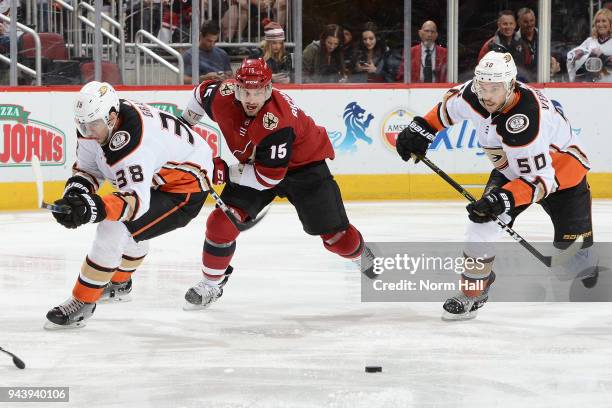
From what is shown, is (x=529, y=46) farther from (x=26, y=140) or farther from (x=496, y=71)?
(x=496, y=71)

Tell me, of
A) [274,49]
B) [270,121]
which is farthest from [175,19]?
[270,121]

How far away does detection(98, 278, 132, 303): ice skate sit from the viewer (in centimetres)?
466

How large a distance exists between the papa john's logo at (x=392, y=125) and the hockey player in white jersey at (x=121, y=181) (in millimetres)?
3754

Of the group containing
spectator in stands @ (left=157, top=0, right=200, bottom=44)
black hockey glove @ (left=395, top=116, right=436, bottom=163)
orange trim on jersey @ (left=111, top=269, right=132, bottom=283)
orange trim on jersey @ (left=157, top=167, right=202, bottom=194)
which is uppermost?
spectator in stands @ (left=157, top=0, right=200, bottom=44)

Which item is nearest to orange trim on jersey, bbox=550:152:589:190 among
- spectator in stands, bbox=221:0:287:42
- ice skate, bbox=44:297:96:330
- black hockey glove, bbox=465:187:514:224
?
black hockey glove, bbox=465:187:514:224

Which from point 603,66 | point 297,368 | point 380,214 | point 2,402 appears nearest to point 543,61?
point 603,66

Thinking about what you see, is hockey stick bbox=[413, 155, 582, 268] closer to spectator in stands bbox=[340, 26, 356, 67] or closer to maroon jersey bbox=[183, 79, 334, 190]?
maroon jersey bbox=[183, 79, 334, 190]

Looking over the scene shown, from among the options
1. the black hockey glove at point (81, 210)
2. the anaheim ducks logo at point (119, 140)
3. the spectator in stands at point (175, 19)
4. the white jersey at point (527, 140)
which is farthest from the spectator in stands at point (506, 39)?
the black hockey glove at point (81, 210)

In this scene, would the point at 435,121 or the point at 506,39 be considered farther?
the point at 506,39

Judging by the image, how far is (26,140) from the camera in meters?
7.57

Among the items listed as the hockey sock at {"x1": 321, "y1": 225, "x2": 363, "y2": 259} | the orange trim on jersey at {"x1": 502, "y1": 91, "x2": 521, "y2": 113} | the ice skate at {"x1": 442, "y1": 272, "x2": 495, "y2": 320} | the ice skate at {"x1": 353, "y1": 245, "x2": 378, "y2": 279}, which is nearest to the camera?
the orange trim on jersey at {"x1": 502, "y1": 91, "x2": 521, "y2": 113}

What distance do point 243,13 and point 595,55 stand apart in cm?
251

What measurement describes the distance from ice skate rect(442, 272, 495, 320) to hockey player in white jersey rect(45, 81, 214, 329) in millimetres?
989

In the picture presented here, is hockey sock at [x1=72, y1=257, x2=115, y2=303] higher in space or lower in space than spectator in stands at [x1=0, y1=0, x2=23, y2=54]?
lower
